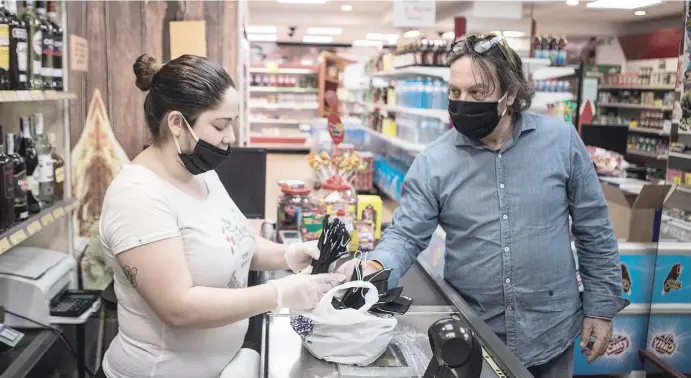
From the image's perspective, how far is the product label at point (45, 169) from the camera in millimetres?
2975

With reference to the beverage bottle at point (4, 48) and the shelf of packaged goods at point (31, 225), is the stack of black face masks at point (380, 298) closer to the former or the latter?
the shelf of packaged goods at point (31, 225)

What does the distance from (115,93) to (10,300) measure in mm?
1391

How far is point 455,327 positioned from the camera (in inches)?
51.6

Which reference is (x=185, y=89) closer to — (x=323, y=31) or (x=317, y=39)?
(x=323, y=31)

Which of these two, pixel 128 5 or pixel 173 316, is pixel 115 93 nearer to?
pixel 128 5

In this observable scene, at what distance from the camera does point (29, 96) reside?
2.60 m

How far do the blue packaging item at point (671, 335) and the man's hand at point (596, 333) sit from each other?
73.9 inches

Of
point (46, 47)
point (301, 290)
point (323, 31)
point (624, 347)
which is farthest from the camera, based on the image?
point (323, 31)

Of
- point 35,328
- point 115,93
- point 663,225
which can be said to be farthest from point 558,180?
point 115,93

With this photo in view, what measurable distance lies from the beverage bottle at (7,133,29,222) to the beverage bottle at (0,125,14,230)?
0.18ft

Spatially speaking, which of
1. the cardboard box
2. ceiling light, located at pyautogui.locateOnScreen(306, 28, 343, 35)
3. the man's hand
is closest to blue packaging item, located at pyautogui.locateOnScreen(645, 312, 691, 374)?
the cardboard box

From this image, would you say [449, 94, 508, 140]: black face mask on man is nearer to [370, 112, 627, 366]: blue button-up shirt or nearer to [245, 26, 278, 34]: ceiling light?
[370, 112, 627, 366]: blue button-up shirt

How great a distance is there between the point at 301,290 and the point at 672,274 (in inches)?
115

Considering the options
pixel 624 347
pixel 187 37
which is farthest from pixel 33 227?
pixel 624 347
